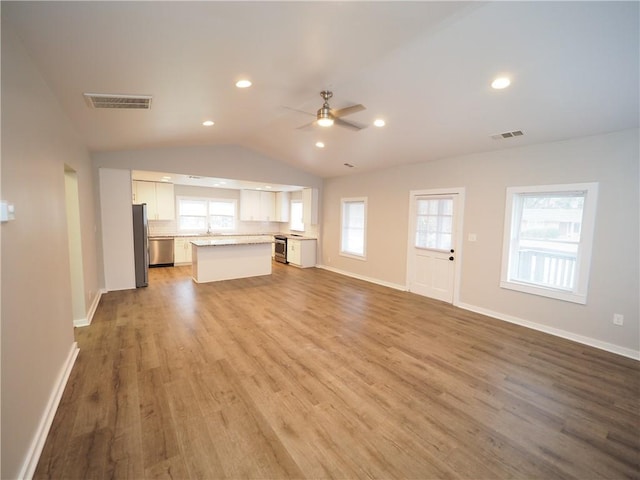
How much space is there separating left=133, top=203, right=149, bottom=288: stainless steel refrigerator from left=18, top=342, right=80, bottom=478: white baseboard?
2932 mm

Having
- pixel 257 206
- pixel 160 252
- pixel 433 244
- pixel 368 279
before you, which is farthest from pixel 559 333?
pixel 160 252

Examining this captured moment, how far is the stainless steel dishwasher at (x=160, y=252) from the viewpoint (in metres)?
7.41

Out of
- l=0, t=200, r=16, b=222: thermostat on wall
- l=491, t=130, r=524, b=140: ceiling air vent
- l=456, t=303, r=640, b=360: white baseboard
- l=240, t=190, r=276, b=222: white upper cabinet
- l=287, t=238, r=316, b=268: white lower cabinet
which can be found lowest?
l=456, t=303, r=640, b=360: white baseboard

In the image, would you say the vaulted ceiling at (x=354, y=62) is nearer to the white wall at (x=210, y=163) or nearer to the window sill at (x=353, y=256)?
the white wall at (x=210, y=163)

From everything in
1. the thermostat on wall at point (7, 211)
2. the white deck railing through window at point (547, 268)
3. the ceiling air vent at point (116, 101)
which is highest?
the ceiling air vent at point (116, 101)

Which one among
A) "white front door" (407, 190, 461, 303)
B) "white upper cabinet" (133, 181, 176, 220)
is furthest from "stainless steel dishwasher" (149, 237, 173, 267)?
"white front door" (407, 190, 461, 303)

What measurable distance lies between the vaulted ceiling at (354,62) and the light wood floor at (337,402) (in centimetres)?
257

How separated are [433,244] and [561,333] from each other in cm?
221

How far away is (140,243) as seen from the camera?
5.36 metres

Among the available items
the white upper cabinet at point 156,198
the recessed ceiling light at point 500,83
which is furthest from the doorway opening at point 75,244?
the recessed ceiling light at point 500,83

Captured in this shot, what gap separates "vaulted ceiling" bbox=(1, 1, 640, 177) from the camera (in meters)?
1.69

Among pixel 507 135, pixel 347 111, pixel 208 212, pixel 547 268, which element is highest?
pixel 507 135

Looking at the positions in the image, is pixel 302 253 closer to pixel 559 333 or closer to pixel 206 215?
pixel 206 215

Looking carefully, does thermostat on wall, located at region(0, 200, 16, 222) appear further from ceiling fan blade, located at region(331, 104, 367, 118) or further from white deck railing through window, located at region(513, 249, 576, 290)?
white deck railing through window, located at region(513, 249, 576, 290)
